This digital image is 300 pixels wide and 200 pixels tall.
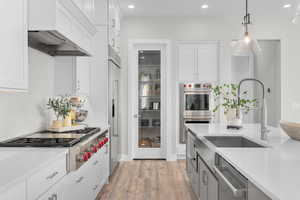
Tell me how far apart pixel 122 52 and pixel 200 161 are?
3.04 m

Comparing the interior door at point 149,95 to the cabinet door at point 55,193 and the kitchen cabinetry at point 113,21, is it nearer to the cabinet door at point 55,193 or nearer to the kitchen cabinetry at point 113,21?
the kitchen cabinetry at point 113,21

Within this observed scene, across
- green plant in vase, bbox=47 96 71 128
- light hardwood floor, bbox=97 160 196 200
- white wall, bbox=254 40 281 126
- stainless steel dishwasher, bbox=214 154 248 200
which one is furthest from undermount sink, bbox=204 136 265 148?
white wall, bbox=254 40 281 126

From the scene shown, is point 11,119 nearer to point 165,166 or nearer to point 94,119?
point 94,119

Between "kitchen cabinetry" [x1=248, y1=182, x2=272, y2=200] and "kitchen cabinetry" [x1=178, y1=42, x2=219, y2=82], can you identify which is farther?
"kitchen cabinetry" [x1=178, y1=42, x2=219, y2=82]

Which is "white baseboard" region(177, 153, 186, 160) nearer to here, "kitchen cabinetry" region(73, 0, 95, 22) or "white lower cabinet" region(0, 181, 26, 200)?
Answer: "kitchen cabinetry" region(73, 0, 95, 22)

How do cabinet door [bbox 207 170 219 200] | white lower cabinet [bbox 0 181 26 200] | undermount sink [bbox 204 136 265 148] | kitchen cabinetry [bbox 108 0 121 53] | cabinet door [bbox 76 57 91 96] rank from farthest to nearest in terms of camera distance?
kitchen cabinetry [bbox 108 0 121 53], cabinet door [bbox 76 57 91 96], undermount sink [bbox 204 136 265 148], cabinet door [bbox 207 170 219 200], white lower cabinet [bbox 0 181 26 200]

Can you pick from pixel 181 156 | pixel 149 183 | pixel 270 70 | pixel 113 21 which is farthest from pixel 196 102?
pixel 113 21

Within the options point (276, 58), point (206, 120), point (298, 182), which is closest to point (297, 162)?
point (298, 182)

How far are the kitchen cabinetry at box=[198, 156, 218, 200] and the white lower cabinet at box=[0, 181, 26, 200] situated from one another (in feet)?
4.25

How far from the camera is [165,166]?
14.6 feet

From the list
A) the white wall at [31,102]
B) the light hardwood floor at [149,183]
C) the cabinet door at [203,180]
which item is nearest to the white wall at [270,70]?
the light hardwood floor at [149,183]

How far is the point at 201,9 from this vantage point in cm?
458

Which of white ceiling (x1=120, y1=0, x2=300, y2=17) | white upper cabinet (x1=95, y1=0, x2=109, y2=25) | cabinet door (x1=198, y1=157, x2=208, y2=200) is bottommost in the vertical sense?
cabinet door (x1=198, y1=157, x2=208, y2=200)

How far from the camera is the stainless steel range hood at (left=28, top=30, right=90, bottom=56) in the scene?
2.11m
